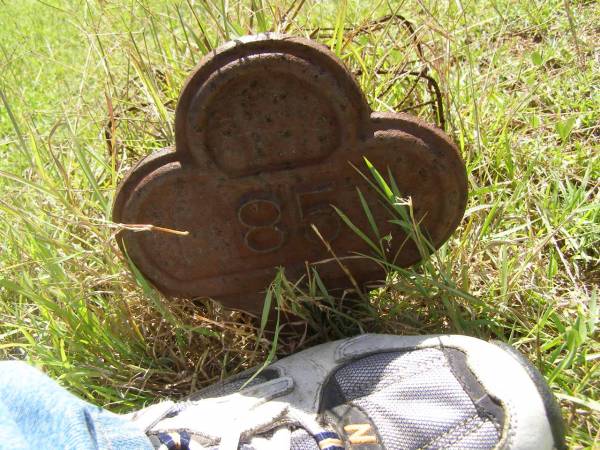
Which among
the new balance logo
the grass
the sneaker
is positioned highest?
the grass

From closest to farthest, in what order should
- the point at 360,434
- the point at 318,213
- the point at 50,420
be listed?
the point at 50,420, the point at 360,434, the point at 318,213

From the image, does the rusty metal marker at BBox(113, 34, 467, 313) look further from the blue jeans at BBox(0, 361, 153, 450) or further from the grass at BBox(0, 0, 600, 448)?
the blue jeans at BBox(0, 361, 153, 450)

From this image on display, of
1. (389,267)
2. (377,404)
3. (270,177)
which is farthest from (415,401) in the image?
(270,177)

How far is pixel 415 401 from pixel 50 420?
0.66m

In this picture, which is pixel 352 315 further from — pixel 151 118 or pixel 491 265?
pixel 151 118

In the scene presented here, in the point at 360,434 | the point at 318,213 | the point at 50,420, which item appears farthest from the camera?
the point at 318,213

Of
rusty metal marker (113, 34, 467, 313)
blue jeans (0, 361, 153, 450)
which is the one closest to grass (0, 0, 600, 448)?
rusty metal marker (113, 34, 467, 313)

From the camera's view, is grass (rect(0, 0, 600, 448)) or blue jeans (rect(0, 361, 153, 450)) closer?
blue jeans (rect(0, 361, 153, 450))

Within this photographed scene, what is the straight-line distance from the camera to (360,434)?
1.23m

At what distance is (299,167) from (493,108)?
91cm

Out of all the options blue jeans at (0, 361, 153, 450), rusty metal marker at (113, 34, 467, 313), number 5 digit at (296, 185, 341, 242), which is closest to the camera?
blue jeans at (0, 361, 153, 450)

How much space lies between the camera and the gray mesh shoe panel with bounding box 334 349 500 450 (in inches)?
45.5

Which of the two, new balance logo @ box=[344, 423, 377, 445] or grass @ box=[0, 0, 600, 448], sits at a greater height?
grass @ box=[0, 0, 600, 448]

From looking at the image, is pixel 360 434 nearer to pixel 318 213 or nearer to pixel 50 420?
pixel 318 213
